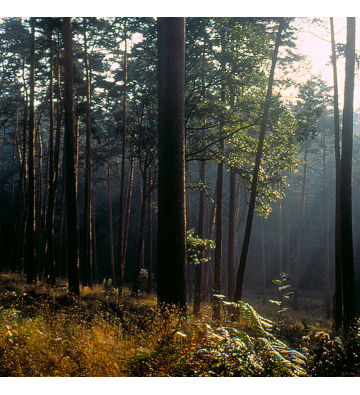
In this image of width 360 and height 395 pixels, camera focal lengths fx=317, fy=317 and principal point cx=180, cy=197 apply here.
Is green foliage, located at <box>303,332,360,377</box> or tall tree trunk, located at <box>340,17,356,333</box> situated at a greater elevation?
tall tree trunk, located at <box>340,17,356,333</box>

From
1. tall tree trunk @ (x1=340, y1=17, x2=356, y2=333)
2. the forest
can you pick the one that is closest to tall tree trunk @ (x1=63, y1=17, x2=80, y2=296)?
the forest

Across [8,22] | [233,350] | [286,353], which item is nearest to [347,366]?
[286,353]

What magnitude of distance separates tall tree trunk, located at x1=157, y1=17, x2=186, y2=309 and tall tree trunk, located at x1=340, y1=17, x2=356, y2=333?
183 inches

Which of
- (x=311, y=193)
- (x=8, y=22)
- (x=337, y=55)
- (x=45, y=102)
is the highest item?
(x=8, y=22)

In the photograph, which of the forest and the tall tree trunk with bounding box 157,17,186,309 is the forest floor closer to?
the forest

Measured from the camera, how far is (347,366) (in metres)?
3.50

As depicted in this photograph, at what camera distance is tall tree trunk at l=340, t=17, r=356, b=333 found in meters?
7.29

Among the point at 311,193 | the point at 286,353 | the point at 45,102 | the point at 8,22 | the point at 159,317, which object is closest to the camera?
the point at 286,353

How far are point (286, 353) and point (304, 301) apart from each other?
27853 millimetres

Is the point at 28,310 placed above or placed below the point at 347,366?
below

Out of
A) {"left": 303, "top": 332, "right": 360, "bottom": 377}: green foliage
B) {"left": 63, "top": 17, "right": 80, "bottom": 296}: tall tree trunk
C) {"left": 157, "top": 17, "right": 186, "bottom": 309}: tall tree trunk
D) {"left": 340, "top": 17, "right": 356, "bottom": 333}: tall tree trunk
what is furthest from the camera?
{"left": 63, "top": 17, "right": 80, "bottom": 296}: tall tree trunk

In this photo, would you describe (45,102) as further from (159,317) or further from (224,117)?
(159,317)

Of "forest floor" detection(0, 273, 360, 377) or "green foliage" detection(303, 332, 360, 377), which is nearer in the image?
"forest floor" detection(0, 273, 360, 377)

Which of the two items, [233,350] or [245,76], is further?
[245,76]
